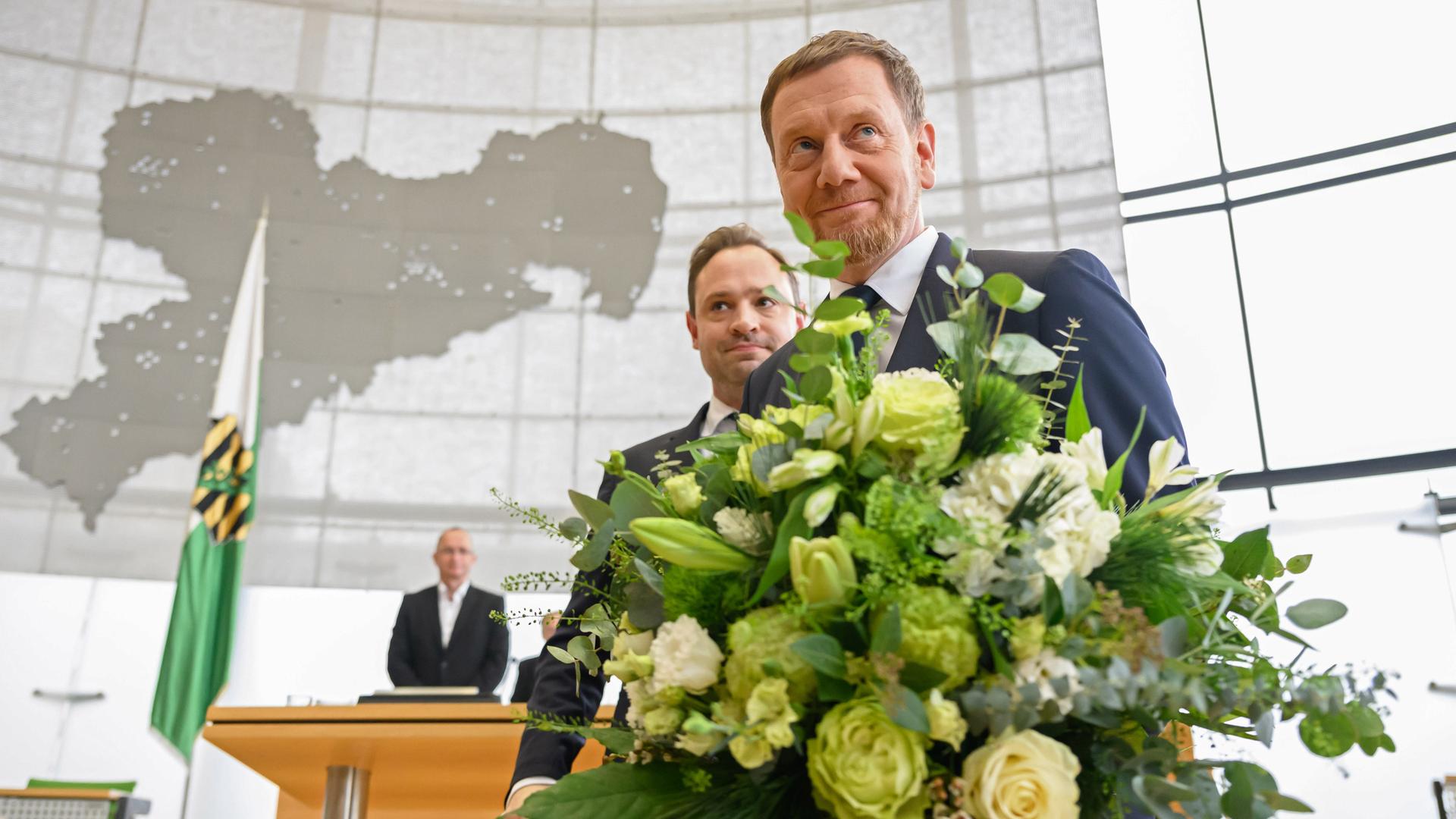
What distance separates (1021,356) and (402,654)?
16.6ft

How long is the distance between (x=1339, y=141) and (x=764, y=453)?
642 cm

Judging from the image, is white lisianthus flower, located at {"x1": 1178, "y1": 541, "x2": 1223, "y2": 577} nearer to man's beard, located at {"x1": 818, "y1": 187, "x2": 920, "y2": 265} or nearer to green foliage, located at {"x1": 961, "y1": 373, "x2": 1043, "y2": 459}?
green foliage, located at {"x1": 961, "y1": 373, "x2": 1043, "y2": 459}

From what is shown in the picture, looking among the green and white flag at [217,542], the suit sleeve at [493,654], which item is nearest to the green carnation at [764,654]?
the suit sleeve at [493,654]

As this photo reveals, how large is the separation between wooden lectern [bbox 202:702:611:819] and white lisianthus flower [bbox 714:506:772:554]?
142 cm

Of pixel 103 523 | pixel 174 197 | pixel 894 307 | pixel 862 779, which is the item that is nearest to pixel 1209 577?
pixel 862 779

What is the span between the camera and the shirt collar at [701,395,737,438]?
181cm

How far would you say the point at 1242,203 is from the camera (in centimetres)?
608

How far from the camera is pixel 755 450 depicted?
0.68 m

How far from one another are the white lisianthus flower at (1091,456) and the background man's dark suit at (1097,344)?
0.13 meters

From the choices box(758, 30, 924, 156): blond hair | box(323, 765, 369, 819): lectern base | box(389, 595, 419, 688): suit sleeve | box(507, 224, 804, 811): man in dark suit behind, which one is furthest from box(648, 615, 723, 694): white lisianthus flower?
box(389, 595, 419, 688): suit sleeve

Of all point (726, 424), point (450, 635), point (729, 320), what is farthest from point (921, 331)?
point (450, 635)

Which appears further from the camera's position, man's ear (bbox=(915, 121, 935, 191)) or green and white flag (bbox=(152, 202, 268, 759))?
green and white flag (bbox=(152, 202, 268, 759))

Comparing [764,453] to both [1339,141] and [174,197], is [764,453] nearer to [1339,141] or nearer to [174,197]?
[1339,141]

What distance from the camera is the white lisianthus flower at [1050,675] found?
21.9 inches
